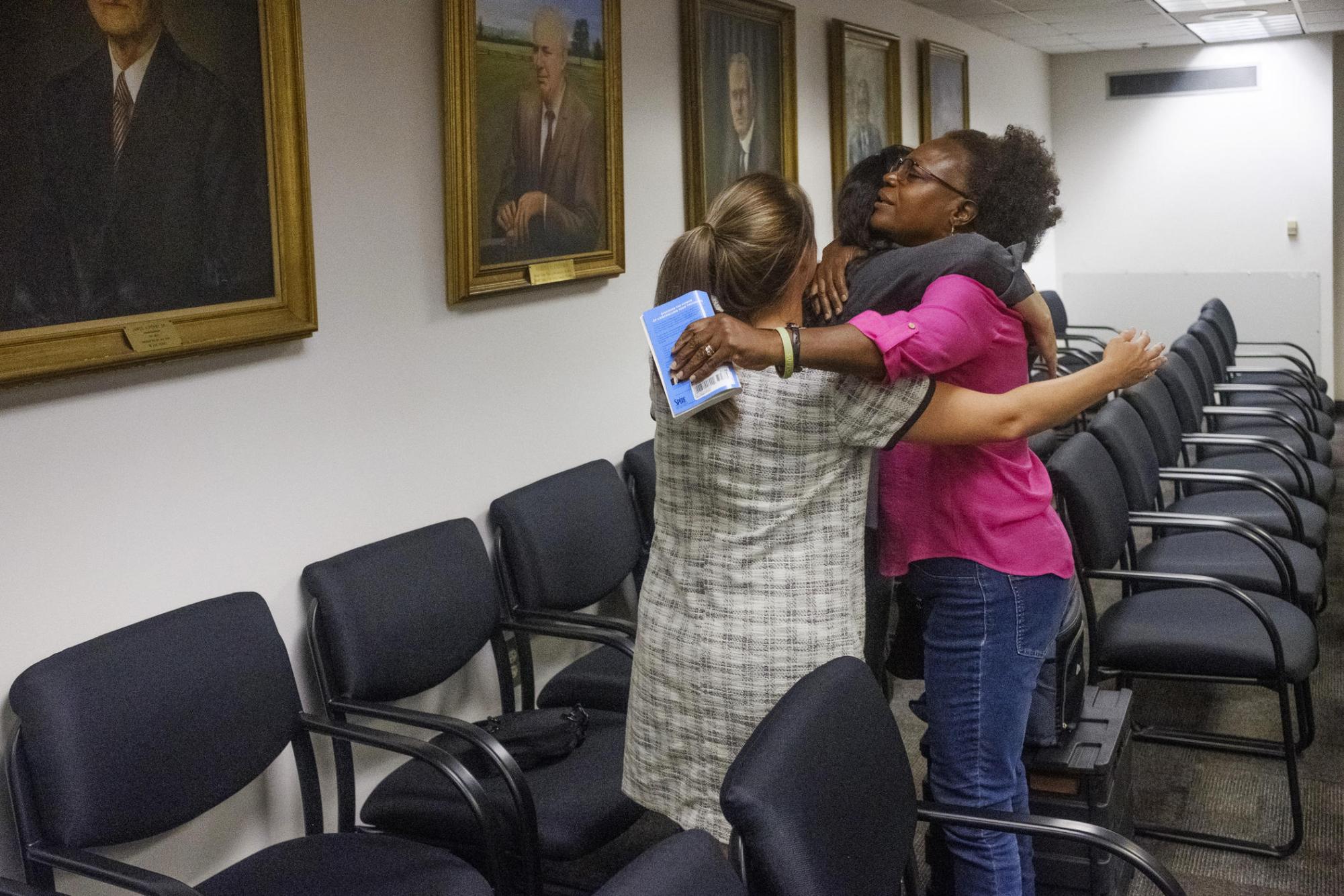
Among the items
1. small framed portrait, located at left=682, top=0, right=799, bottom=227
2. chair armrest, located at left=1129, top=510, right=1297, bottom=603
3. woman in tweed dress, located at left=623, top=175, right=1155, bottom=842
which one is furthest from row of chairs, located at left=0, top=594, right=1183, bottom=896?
small framed portrait, located at left=682, top=0, right=799, bottom=227

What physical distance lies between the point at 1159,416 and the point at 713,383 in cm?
305

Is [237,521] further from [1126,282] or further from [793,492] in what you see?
[1126,282]

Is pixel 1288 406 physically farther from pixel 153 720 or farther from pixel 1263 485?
pixel 153 720

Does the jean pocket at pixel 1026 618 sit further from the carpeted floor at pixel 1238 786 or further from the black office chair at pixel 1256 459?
the black office chair at pixel 1256 459

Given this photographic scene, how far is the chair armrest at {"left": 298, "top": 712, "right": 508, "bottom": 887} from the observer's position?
1946mm

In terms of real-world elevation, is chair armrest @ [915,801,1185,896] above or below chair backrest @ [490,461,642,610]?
below

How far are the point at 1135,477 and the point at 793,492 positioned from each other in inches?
88.7

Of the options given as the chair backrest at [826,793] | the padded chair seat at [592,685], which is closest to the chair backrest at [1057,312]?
the padded chair seat at [592,685]

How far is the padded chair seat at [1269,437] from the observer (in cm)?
471

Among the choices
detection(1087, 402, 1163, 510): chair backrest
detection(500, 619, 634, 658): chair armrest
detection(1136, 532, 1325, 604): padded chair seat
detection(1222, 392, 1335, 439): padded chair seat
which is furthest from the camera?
detection(1222, 392, 1335, 439): padded chair seat

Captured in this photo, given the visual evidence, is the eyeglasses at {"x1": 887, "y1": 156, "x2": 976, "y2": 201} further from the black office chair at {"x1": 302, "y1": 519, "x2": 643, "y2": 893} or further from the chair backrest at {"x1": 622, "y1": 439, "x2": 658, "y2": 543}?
the chair backrest at {"x1": 622, "y1": 439, "x2": 658, "y2": 543}

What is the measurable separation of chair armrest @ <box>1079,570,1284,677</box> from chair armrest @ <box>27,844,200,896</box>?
2077 millimetres

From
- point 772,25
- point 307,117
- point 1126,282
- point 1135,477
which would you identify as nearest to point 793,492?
point 307,117

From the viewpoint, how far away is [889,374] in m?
1.51
